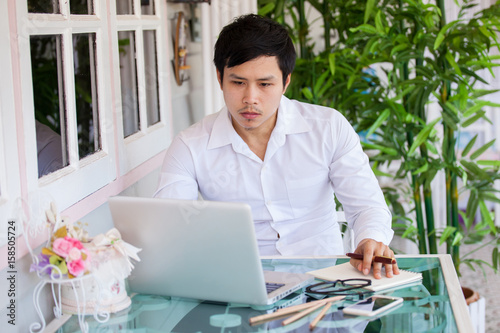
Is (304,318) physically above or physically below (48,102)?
below

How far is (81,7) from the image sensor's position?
5.83 feet

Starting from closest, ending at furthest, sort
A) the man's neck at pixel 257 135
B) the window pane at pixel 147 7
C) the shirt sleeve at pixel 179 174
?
the shirt sleeve at pixel 179 174 < the man's neck at pixel 257 135 < the window pane at pixel 147 7

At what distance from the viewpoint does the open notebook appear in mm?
1407

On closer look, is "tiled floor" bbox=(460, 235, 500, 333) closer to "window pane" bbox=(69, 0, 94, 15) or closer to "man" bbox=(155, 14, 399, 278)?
"man" bbox=(155, 14, 399, 278)

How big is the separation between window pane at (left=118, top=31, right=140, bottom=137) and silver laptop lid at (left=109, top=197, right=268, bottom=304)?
813mm

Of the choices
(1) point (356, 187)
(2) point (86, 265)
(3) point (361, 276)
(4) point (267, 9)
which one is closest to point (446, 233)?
(1) point (356, 187)

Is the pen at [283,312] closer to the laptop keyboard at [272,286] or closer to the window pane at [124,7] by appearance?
the laptop keyboard at [272,286]

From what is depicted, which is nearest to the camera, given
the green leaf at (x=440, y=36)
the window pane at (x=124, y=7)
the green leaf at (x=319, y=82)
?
the window pane at (x=124, y=7)

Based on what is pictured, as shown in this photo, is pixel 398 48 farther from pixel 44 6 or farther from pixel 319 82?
pixel 44 6

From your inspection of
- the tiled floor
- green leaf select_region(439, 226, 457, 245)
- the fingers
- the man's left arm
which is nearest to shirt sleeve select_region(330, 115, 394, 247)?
the man's left arm

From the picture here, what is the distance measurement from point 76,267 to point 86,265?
0.02 metres

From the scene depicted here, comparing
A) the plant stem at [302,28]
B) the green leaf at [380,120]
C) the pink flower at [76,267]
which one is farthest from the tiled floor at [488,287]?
the pink flower at [76,267]

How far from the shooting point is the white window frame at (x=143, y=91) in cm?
200

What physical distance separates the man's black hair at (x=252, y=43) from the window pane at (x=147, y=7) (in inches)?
23.0
